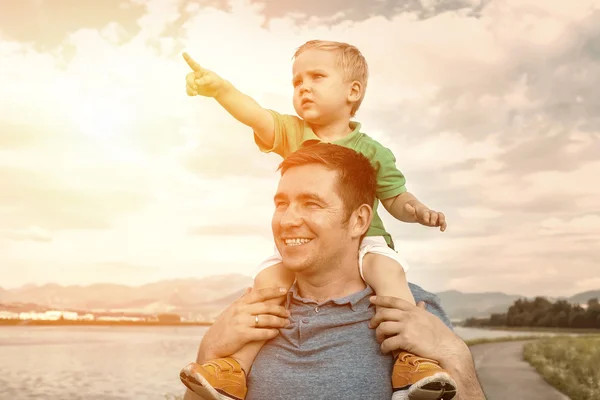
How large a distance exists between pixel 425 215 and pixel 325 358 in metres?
0.95

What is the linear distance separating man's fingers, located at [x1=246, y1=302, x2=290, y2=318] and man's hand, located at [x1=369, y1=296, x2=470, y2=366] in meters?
0.40

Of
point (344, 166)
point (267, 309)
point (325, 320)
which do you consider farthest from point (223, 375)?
point (344, 166)

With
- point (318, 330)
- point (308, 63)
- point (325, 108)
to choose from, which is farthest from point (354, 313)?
point (308, 63)

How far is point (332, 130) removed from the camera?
13.0 ft

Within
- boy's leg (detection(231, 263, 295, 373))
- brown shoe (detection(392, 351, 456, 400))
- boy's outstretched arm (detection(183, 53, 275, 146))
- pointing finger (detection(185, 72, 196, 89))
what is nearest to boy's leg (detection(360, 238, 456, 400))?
brown shoe (detection(392, 351, 456, 400))

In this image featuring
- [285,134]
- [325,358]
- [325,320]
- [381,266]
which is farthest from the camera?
[285,134]

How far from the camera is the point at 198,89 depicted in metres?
3.58

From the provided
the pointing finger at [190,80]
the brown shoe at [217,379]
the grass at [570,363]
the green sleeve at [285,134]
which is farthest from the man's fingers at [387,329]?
the grass at [570,363]

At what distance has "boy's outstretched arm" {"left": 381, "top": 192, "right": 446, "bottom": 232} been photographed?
3404 mm

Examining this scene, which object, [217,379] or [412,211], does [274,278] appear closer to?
[217,379]

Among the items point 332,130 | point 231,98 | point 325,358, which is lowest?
point 325,358

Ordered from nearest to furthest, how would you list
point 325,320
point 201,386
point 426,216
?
1. point 201,386
2. point 325,320
3. point 426,216

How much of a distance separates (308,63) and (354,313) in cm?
154

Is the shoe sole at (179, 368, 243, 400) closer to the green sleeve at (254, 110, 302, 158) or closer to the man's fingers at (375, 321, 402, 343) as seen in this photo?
the man's fingers at (375, 321, 402, 343)
